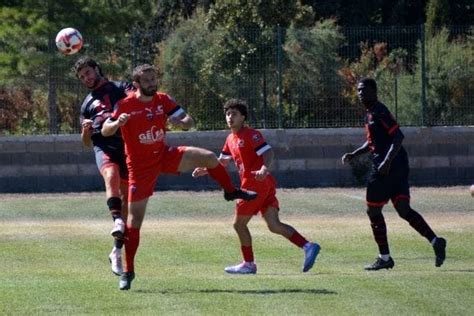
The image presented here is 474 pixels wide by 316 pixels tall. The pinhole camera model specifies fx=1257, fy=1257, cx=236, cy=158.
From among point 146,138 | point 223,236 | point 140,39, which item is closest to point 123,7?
point 140,39

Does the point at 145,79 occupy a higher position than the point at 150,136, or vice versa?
the point at 145,79

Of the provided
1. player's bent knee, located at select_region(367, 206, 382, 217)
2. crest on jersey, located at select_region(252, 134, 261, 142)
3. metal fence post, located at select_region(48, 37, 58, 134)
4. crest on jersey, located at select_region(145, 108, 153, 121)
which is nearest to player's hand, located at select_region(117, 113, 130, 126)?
crest on jersey, located at select_region(145, 108, 153, 121)

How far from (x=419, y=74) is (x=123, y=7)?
6765 millimetres

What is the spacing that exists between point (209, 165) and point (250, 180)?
1.13 meters

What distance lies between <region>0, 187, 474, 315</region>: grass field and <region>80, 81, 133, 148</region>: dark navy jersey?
130 cm

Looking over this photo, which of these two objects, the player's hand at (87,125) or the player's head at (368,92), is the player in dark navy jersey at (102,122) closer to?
the player's hand at (87,125)

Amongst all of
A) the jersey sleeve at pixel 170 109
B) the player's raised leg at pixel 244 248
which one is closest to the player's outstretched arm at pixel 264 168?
the player's raised leg at pixel 244 248

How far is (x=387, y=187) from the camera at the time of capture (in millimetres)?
12344

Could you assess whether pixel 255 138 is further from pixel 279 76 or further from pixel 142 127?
pixel 279 76

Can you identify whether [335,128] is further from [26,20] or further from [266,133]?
[26,20]

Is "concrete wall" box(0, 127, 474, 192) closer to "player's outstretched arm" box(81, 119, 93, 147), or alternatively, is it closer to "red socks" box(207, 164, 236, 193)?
"player's outstretched arm" box(81, 119, 93, 147)

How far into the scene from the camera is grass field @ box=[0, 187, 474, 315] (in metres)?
9.62

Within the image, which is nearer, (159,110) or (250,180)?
(159,110)

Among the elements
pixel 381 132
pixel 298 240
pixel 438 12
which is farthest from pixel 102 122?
pixel 438 12
